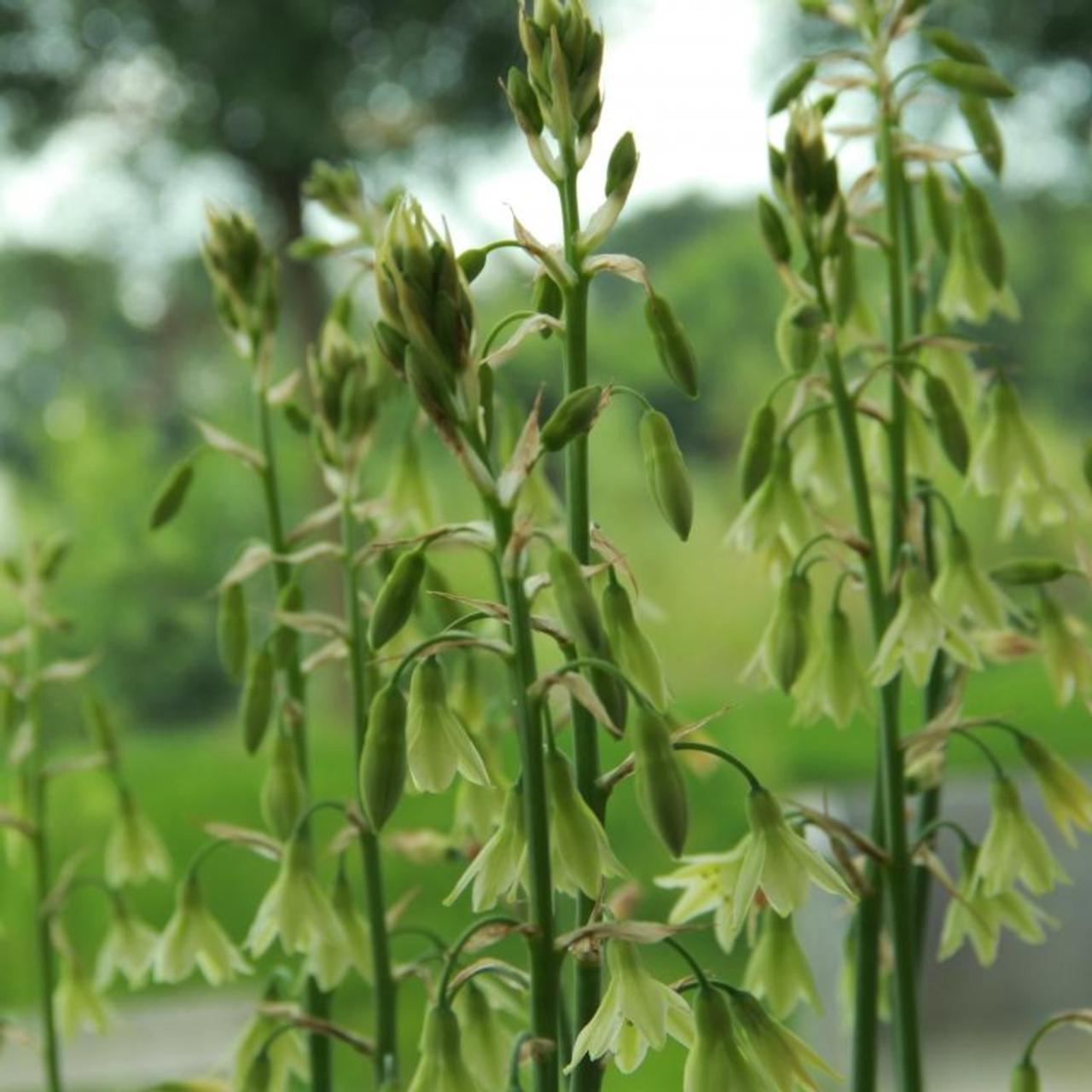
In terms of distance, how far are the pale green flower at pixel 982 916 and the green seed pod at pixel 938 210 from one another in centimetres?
21

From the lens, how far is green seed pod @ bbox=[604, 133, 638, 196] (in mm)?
384

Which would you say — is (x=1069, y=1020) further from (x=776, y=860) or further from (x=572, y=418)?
(x=572, y=418)

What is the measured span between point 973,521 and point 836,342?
2625mm

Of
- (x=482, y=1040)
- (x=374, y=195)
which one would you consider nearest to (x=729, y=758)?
Result: (x=482, y=1040)

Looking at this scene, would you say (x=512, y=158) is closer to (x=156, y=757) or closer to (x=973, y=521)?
(x=973, y=521)

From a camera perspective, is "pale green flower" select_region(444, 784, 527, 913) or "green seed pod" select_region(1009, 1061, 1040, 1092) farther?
"green seed pod" select_region(1009, 1061, 1040, 1092)

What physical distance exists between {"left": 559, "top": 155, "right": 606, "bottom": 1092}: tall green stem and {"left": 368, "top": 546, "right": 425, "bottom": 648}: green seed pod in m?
0.04

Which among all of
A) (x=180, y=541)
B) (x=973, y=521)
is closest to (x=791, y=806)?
(x=180, y=541)

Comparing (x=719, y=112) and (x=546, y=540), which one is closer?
(x=546, y=540)

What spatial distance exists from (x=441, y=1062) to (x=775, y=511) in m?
0.22

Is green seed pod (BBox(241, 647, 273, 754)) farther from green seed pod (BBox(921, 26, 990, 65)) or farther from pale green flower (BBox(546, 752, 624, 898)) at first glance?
green seed pod (BBox(921, 26, 990, 65))

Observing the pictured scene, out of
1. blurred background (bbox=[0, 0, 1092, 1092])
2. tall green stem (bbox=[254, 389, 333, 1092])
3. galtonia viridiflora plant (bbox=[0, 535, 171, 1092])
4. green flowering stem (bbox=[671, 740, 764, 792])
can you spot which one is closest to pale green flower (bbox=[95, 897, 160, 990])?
galtonia viridiflora plant (bbox=[0, 535, 171, 1092])

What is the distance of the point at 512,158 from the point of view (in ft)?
10.6

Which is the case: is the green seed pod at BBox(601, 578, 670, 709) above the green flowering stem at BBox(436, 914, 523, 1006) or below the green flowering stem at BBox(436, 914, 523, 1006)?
above
